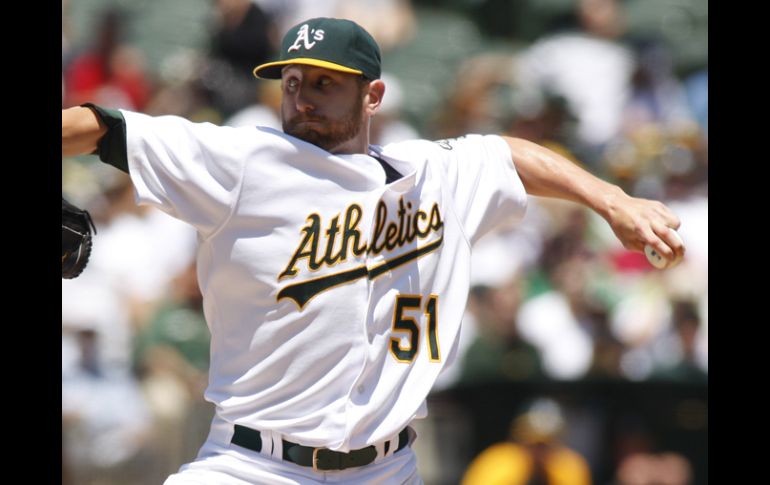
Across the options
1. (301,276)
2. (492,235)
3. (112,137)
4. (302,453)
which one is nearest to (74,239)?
(112,137)

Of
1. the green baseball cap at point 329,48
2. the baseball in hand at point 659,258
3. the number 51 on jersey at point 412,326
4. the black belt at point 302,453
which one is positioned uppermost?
the green baseball cap at point 329,48

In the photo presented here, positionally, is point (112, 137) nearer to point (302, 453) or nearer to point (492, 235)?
point (302, 453)

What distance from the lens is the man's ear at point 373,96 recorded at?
3.80 m

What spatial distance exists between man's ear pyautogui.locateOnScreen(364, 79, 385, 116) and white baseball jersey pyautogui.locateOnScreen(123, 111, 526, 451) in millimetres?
156

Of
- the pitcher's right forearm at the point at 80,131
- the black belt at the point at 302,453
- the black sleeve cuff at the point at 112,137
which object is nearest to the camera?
the pitcher's right forearm at the point at 80,131

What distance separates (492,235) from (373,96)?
155 inches

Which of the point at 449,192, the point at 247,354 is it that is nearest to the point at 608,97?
the point at 449,192

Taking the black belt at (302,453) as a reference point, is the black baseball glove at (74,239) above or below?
above

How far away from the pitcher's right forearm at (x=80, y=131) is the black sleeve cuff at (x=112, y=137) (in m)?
0.01

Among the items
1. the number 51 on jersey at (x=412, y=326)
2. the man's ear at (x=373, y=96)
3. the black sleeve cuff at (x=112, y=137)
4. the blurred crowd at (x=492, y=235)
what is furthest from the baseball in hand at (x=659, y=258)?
the blurred crowd at (x=492, y=235)

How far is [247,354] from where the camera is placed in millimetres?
3578

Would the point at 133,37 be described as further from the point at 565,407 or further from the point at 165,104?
the point at 565,407

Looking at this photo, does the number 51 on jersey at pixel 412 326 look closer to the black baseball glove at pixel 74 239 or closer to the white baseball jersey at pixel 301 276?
the white baseball jersey at pixel 301 276

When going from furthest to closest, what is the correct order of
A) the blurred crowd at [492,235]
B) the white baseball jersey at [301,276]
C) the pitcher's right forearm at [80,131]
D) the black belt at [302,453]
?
the blurred crowd at [492,235], the black belt at [302,453], the white baseball jersey at [301,276], the pitcher's right forearm at [80,131]
